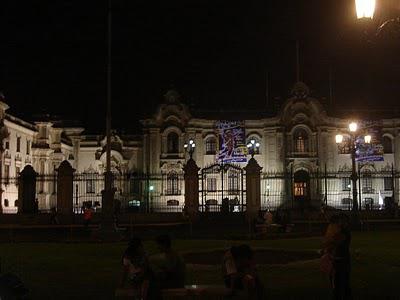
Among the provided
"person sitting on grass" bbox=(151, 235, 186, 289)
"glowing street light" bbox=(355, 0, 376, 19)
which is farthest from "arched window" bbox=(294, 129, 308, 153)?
"person sitting on grass" bbox=(151, 235, 186, 289)

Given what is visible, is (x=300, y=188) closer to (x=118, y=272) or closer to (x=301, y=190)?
(x=301, y=190)

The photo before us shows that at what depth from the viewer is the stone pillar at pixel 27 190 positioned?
39.1 metres

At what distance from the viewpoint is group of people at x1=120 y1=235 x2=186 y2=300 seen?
10602 mm

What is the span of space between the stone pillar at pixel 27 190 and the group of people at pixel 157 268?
1148 inches

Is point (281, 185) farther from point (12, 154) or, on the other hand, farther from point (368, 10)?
point (368, 10)

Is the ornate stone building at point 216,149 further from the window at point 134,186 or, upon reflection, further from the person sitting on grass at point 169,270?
the person sitting on grass at point 169,270

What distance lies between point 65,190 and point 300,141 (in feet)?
118

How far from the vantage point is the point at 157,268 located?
449 inches

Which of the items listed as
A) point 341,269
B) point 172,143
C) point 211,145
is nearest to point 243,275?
point 341,269

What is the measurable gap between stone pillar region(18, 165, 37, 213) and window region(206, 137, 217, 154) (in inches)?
1236

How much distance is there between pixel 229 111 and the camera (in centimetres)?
7138

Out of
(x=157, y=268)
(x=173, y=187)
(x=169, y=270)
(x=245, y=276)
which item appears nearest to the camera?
(x=245, y=276)

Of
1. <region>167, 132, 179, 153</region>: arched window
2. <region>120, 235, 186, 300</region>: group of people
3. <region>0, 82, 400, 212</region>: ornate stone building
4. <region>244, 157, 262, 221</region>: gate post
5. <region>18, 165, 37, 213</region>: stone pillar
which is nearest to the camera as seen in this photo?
<region>120, 235, 186, 300</region>: group of people

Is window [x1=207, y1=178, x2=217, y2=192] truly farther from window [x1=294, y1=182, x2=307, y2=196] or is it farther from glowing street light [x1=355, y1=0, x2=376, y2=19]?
glowing street light [x1=355, y1=0, x2=376, y2=19]
